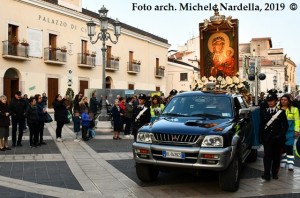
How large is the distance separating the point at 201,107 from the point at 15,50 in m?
21.3

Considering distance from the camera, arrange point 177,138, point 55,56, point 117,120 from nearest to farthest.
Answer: point 177,138, point 117,120, point 55,56

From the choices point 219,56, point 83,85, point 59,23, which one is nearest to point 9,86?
point 59,23

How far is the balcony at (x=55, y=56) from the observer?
28641 mm

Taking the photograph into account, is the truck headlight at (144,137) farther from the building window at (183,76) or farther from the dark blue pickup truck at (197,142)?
the building window at (183,76)

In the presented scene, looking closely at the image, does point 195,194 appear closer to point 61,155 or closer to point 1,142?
point 61,155

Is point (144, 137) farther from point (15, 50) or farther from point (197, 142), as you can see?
point (15, 50)

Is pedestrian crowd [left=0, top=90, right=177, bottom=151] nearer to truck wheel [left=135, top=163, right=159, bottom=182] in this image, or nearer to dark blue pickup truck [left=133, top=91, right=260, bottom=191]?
truck wheel [left=135, top=163, right=159, bottom=182]

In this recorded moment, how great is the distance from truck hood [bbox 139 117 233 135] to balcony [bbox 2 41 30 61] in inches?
820

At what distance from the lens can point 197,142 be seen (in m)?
6.18

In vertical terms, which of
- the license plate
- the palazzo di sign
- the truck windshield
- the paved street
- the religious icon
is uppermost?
the palazzo di sign

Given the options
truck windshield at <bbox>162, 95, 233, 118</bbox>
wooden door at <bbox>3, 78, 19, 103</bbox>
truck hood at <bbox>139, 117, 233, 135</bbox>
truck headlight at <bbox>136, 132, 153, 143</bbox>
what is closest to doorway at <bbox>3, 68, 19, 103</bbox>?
wooden door at <bbox>3, 78, 19, 103</bbox>

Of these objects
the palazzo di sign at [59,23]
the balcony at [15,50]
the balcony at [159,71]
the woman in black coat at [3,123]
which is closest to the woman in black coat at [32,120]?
the woman in black coat at [3,123]

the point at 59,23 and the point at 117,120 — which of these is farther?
the point at 59,23

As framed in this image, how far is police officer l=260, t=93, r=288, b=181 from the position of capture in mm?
7461
